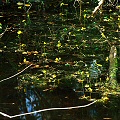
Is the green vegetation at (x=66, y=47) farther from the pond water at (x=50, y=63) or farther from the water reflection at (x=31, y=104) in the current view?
the water reflection at (x=31, y=104)

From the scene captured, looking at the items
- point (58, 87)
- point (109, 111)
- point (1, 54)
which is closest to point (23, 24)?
point (1, 54)

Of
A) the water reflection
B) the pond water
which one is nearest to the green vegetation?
the pond water

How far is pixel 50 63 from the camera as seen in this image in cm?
611

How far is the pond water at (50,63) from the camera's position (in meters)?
4.45

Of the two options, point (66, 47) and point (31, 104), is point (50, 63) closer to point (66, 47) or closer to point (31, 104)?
point (66, 47)

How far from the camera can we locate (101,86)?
16.6 ft

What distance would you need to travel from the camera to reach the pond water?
445 centimetres

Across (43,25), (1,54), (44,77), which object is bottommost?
(44,77)

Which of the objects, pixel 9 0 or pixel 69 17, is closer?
pixel 69 17

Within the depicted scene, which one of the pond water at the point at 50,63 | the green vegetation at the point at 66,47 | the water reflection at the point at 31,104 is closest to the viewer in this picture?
the water reflection at the point at 31,104

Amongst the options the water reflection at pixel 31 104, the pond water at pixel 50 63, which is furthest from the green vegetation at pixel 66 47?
the water reflection at pixel 31 104

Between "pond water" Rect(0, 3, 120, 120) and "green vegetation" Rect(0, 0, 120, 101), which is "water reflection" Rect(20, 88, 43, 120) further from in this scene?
"green vegetation" Rect(0, 0, 120, 101)

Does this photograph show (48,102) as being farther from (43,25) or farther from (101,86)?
(43,25)

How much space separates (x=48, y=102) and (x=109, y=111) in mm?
869
